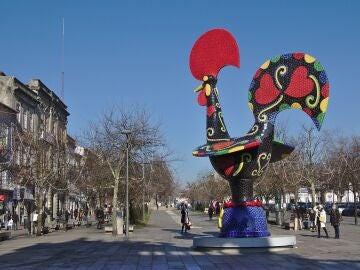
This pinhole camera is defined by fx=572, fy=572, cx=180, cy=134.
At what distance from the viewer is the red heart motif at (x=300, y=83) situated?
68.9 ft

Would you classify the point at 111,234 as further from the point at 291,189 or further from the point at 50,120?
the point at 50,120

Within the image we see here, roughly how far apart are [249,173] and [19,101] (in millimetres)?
35270

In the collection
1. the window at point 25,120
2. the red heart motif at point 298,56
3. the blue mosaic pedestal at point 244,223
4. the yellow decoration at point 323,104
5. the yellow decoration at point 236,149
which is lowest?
the blue mosaic pedestal at point 244,223

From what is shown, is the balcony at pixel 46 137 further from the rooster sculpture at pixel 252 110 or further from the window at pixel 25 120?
the rooster sculpture at pixel 252 110

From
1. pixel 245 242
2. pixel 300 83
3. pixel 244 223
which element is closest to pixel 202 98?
pixel 300 83

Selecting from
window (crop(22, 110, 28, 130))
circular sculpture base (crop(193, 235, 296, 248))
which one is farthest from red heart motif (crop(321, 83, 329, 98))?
window (crop(22, 110, 28, 130))

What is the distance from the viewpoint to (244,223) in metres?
20.6

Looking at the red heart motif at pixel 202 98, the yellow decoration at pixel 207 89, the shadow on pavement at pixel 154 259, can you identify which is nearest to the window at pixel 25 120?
the shadow on pavement at pixel 154 259

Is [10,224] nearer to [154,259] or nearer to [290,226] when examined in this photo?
[290,226]

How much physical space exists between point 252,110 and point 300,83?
6.71ft

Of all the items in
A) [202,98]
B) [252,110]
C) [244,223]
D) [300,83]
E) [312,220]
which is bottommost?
[312,220]

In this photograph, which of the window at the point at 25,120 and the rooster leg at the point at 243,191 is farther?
the window at the point at 25,120

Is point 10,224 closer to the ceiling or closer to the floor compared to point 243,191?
closer to the floor

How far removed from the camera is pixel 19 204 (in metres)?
52.3
